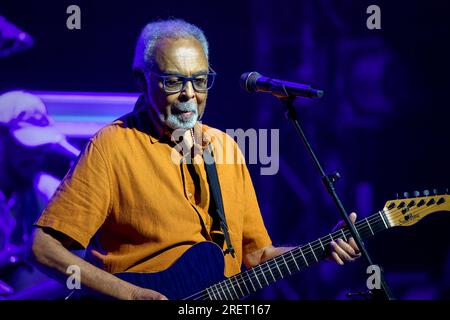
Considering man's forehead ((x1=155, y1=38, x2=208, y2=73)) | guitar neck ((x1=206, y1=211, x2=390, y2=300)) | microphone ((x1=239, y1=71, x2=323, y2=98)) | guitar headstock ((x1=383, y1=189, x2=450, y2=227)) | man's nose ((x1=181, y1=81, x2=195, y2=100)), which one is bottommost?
guitar neck ((x1=206, y1=211, x2=390, y2=300))

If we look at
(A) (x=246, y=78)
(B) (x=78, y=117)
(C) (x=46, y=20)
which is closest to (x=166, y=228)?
(A) (x=246, y=78)

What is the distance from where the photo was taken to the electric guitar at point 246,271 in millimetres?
2621

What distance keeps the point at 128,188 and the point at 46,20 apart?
157 centimetres

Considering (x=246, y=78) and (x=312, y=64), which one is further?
(x=312, y=64)

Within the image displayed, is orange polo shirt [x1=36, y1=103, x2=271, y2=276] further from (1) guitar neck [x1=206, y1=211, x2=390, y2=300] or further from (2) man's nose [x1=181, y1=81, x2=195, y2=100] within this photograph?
(2) man's nose [x1=181, y1=81, x2=195, y2=100]

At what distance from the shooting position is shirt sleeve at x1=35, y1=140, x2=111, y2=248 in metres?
2.62

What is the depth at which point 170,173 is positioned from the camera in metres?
2.84

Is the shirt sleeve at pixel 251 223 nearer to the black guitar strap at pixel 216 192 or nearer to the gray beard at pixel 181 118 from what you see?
the black guitar strap at pixel 216 192

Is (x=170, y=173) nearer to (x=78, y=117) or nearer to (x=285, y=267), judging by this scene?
(x=285, y=267)

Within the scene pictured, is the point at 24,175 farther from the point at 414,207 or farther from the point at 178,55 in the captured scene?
the point at 414,207

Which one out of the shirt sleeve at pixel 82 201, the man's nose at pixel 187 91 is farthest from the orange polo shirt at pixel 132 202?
the man's nose at pixel 187 91

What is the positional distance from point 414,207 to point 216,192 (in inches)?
36.3

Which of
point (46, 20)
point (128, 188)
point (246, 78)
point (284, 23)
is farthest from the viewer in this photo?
point (284, 23)

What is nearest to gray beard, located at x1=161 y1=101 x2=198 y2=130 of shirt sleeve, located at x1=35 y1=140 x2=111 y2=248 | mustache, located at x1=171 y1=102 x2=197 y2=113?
mustache, located at x1=171 y1=102 x2=197 y2=113
